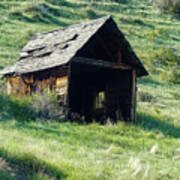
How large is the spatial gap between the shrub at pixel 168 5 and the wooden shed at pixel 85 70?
28.7 meters

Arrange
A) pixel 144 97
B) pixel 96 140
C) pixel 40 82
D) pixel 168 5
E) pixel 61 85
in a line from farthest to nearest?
1. pixel 168 5
2. pixel 144 97
3. pixel 40 82
4. pixel 61 85
5. pixel 96 140

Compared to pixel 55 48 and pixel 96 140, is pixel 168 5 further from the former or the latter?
pixel 96 140

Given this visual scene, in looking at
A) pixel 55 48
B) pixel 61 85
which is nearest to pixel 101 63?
pixel 61 85

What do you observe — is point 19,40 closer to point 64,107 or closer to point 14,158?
point 64,107

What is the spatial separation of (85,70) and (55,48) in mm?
2313

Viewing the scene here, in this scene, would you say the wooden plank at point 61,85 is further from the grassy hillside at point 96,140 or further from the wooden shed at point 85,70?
the grassy hillside at point 96,140

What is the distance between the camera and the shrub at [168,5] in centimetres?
4622

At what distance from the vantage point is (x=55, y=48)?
667 inches

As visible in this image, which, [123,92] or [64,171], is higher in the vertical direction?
[64,171]

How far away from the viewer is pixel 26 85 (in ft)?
Answer: 56.9

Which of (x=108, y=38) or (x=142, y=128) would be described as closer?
(x=142, y=128)

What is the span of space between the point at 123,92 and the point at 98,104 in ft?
6.43

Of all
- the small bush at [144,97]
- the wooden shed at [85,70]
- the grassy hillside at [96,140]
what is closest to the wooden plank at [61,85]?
the wooden shed at [85,70]

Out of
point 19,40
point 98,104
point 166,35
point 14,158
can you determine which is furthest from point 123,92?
point 166,35
